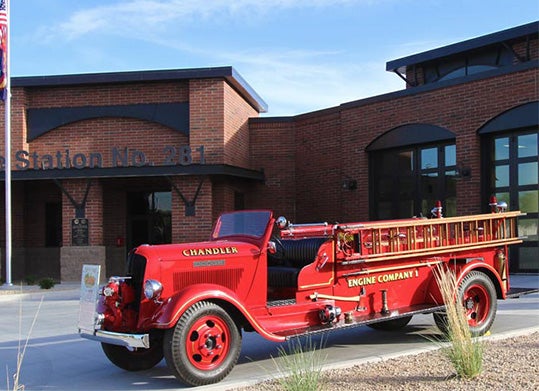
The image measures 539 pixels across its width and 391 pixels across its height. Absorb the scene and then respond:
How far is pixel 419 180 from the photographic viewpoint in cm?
1675

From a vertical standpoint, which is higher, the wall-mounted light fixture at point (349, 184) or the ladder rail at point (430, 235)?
the wall-mounted light fixture at point (349, 184)

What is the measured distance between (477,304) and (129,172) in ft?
35.7

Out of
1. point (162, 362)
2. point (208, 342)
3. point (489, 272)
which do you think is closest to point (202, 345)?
point (208, 342)

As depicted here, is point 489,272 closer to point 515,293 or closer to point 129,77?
point 515,293

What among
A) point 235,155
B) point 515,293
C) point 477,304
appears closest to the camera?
point 477,304

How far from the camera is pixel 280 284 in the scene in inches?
285

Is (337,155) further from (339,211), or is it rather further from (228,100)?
(228,100)

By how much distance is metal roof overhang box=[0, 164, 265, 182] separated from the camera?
16.5 meters

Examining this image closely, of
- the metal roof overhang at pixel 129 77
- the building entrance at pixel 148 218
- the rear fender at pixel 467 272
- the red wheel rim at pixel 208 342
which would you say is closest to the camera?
the red wheel rim at pixel 208 342

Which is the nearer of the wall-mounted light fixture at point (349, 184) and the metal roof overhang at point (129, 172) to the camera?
the metal roof overhang at point (129, 172)

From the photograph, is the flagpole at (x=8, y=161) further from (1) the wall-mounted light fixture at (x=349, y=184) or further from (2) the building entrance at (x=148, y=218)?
(1) the wall-mounted light fixture at (x=349, y=184)

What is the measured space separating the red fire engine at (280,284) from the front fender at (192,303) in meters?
0.01

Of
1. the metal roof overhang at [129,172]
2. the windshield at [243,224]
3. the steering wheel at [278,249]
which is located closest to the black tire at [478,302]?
the steering wheel at [278,249]

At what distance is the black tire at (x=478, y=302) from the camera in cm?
798
